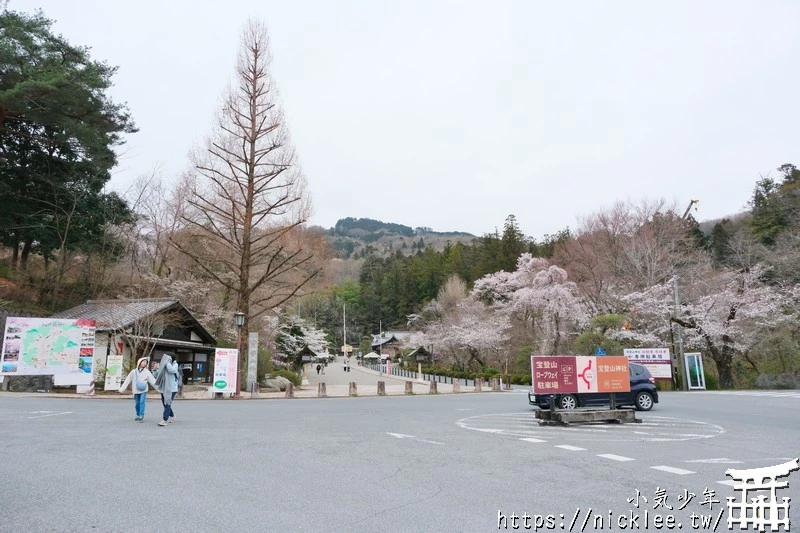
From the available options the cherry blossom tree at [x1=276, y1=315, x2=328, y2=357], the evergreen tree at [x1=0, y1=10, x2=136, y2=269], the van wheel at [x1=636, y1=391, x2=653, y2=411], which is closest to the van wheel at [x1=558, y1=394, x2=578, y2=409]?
the van wheel at [x1=636, y1=391, x2=653, y2=411]

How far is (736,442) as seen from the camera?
30.2 feet

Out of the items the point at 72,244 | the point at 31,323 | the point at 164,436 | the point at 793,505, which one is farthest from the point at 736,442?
the point at 72,244

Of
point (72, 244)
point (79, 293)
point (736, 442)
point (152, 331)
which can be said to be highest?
point (72, 244)

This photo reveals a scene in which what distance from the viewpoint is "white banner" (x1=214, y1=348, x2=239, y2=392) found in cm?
2156

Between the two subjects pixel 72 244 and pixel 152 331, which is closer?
pixel 152 331

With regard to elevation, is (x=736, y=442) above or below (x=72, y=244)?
below

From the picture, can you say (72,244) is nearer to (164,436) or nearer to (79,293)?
(79,293)

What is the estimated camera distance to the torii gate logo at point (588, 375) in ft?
42.8

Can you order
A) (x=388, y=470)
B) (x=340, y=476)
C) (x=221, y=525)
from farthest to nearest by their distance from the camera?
(x=388, y=470), (x=340, y=476), (x=221, y=525)

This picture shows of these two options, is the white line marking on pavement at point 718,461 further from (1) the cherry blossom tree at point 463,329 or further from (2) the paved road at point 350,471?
(1) the cherry blossom tree at point 463,329

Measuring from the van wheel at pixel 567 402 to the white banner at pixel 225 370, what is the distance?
13670mm

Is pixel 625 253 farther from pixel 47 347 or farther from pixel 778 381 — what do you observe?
pixel 47 347

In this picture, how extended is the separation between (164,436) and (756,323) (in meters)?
32.6

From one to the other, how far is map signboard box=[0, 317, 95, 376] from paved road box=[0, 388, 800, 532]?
10.2 metres
